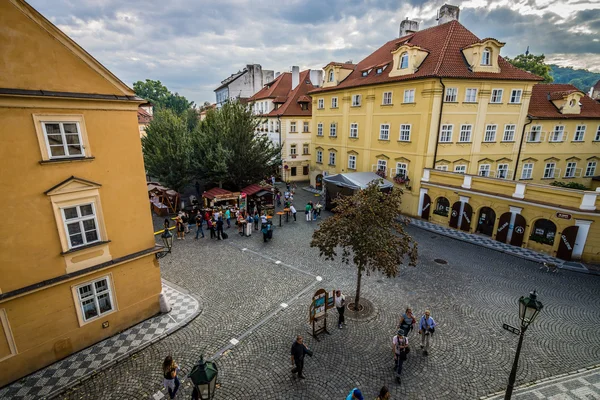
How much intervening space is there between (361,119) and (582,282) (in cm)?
1977

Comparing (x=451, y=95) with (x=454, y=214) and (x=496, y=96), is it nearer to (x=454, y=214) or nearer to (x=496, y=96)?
(x=496, y=96)

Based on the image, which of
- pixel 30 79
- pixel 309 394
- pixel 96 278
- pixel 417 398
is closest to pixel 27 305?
pixel 96 278

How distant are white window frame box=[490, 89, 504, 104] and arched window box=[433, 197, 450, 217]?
8.70 m

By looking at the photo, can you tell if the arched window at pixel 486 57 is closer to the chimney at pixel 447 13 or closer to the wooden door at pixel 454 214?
the chimney at pixel 447 13

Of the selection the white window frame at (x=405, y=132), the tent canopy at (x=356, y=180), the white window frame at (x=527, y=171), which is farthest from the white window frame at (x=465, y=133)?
the white window frame at (x=527, y=171)

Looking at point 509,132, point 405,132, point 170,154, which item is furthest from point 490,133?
point 170,154

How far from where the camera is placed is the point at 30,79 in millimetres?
7641

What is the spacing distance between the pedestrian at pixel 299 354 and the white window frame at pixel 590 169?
35975 millimetres

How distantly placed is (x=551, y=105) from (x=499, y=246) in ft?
60.2

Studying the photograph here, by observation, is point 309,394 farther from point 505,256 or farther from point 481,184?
point 481,184

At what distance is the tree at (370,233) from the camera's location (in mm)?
10211

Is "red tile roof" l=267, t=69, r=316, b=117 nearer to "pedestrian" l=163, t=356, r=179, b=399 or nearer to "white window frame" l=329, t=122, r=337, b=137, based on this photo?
"white window frame" l=329, t=122, r=337, b=137

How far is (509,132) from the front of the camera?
24406mm

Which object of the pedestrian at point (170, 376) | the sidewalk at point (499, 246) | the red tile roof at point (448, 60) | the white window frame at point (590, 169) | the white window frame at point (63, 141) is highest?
the red tile roof at point (448, 60)
